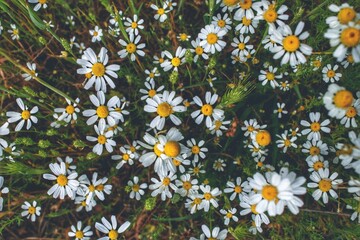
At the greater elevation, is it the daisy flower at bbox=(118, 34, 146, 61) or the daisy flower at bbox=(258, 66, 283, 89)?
the daisy flower at bbox=(118, 34, 146, 61)

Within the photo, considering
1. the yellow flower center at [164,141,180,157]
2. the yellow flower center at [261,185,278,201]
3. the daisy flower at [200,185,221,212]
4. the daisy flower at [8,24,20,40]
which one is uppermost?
the daisy flower at [8,24,20,40]

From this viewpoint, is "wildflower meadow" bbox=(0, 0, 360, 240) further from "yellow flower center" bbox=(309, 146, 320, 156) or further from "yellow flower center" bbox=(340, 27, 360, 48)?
"yellow flower center" bbox=(340, 27, 360, 48)

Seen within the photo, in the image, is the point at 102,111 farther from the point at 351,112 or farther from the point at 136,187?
the point at 351,112

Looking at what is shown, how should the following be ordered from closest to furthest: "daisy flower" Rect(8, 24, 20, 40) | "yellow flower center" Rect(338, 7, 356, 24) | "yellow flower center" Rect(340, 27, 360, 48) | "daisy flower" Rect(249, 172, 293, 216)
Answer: "daisy flower" Rect(249, 172, 293, 216) < "yellow flower center" Rect(340, 27, 360, 48) < "yellow flower center" Rect(338, 7, 356, 24) < "daisy flower" Rect(8, 24, 20, 40)

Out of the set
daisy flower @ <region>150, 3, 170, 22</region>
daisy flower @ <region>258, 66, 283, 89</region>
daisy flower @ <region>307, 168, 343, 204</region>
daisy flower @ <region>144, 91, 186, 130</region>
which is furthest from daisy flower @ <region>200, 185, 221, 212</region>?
daisy flower @ <region>150, 3, 170, 22</region>

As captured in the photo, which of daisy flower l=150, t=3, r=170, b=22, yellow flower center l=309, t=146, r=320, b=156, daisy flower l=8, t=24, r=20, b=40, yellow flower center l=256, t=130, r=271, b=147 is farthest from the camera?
daisy flower l=8, t=24, r=20, b=40

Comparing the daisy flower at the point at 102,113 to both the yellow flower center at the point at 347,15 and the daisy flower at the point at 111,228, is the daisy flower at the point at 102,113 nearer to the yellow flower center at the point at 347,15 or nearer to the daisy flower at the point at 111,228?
the daisy flower at the point at 111,228

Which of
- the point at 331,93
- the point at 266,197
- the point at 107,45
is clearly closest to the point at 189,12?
the point at 107,45
